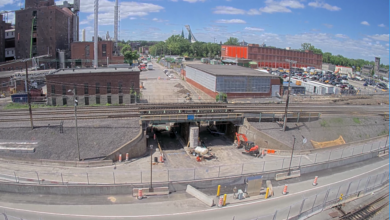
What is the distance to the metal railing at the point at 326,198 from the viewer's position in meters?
19.1

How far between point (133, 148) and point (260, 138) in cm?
1449

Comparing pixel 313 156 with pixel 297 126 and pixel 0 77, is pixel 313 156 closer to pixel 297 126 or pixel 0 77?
pixel 297 126

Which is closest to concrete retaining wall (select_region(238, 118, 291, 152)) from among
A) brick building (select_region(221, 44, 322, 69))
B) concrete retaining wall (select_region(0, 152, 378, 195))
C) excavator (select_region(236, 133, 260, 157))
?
excavator (select_region(236, 133, 260, 157))

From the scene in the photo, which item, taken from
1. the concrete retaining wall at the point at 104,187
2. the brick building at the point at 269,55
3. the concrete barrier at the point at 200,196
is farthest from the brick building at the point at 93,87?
the brick building at the point at 269,55

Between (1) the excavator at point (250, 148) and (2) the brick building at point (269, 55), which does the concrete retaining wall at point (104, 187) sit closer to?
(1) the excavator at point (250, 148)

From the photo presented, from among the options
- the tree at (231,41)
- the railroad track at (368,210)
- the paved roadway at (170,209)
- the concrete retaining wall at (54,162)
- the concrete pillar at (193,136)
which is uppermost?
the tree at (231,41)

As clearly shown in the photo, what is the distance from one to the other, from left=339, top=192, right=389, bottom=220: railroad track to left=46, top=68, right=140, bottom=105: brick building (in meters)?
32.6

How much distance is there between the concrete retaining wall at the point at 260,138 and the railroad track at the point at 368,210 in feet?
32.6

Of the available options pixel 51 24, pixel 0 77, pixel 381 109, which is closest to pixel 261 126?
pixel 381 109

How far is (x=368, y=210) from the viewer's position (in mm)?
22297

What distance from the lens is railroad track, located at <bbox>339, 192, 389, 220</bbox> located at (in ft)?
69.2

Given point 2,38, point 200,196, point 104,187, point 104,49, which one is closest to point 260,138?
point 200,196

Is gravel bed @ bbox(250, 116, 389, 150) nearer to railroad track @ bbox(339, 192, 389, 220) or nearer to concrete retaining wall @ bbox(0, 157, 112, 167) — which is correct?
railroad track @ bbox(339, 192, 389, 220)

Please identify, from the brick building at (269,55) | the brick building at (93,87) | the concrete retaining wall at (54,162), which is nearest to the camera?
the concrete retaining wall at (54,162)
